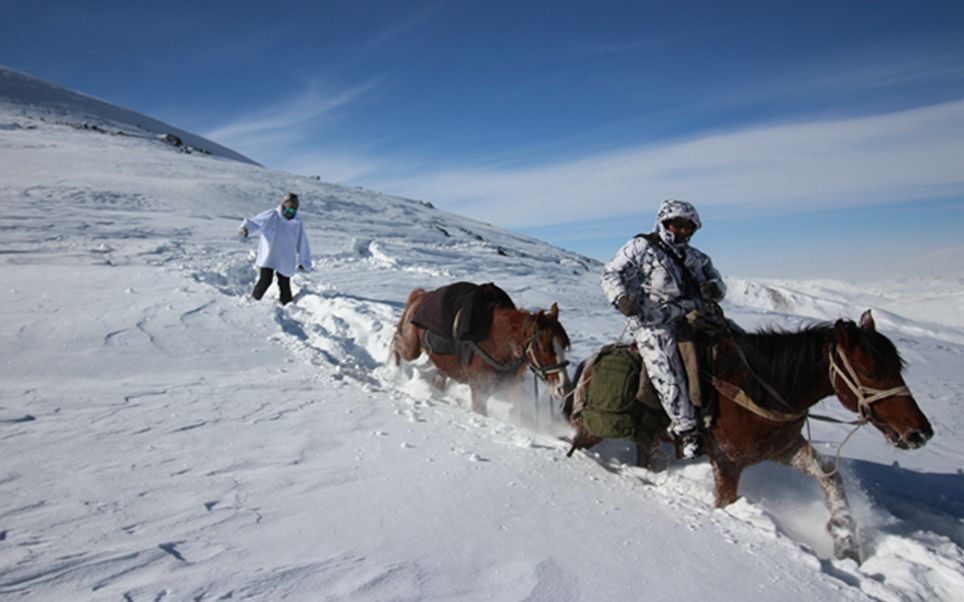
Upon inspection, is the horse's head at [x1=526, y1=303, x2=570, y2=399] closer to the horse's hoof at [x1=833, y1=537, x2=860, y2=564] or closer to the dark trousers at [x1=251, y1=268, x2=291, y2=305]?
the horse's hoof at [x1=833, y1=537, x2=860, y2=564]

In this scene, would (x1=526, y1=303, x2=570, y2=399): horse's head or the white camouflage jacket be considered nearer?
the white camouflage jacket

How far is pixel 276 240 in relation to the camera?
1030 centimetres

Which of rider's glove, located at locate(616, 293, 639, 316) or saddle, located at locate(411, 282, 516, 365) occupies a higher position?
rider's glove, located at locate(616, 293, 639, 316)

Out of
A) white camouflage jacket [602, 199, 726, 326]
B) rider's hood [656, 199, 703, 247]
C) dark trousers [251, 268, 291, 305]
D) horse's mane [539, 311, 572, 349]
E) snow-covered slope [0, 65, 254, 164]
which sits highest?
snow-covered slope [0, 65, 254, 164]

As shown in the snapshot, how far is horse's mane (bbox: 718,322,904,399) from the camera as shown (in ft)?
12.7

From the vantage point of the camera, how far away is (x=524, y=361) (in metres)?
5.34

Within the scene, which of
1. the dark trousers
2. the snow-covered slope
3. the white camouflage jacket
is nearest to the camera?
the white camouflage jacket

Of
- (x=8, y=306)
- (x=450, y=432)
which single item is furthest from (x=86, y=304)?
(x=450, y=432)

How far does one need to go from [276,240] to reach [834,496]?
9318 millimetres

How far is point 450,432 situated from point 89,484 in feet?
7.94

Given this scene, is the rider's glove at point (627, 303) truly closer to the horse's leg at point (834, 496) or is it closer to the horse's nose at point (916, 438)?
the horse's leg at point (834, 496)

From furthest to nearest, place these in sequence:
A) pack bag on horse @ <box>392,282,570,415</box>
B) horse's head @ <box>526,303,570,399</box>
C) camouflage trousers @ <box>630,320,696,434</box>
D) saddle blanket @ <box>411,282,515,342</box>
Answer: saddle blanket @ <box>411,282,515,342</box> → pack bag on horse @ <box>392,282,570,415</box> → horse's head @ <box>526,303,570,399</box> → camouflage trousers @ <box>630,320,696,434</box>

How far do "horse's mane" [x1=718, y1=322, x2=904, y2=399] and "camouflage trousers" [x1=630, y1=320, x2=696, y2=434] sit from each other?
34 cm

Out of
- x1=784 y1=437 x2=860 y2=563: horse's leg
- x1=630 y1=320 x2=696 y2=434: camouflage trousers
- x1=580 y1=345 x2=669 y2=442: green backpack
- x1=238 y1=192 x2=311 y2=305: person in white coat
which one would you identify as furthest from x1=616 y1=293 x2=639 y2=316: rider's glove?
x1=238 y1=192 x2=311 y2=305: person in white coat
